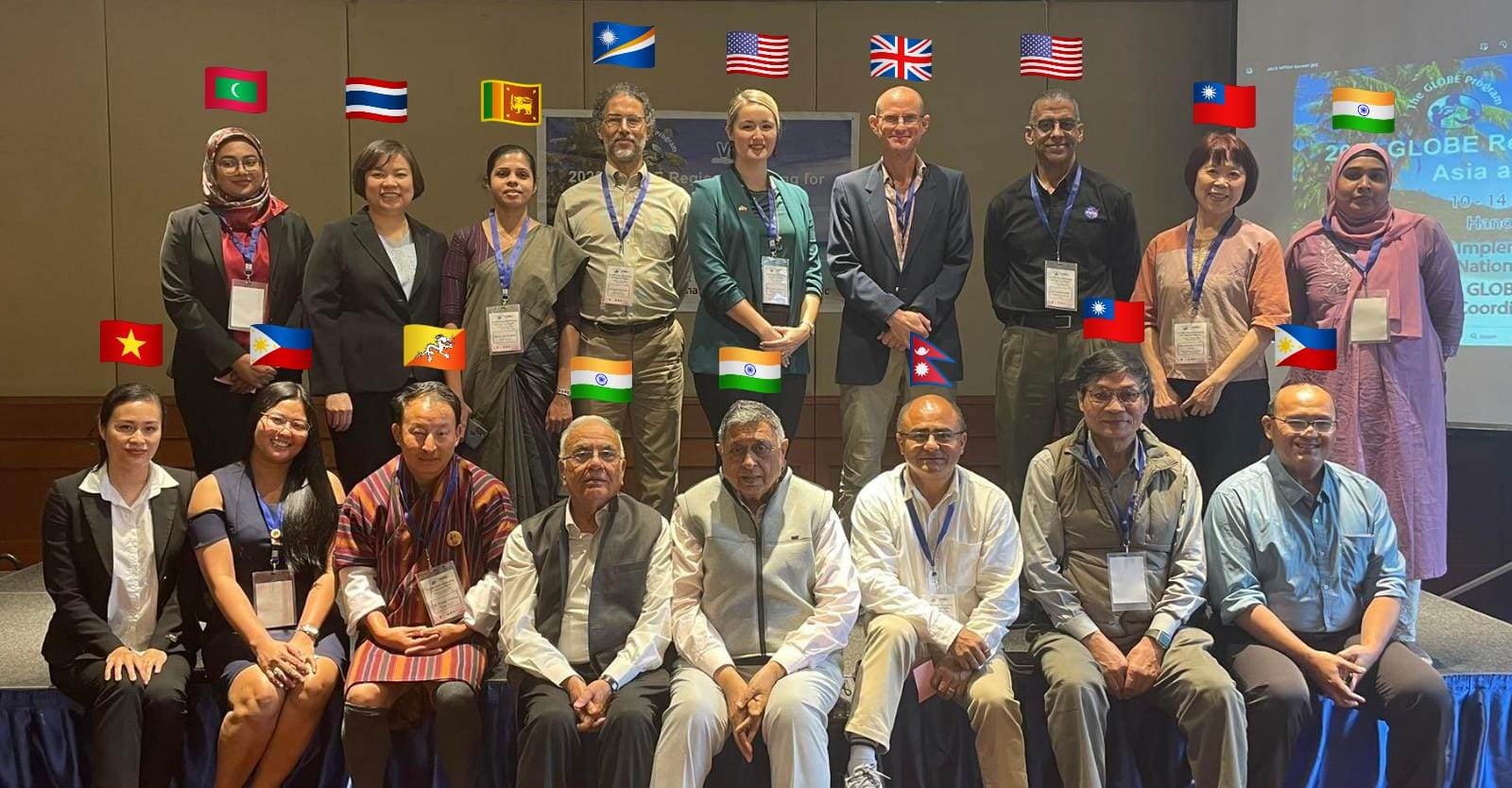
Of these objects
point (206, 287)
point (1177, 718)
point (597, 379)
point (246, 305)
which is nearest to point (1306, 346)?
point (1177, 718)

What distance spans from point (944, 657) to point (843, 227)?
54.7 inches

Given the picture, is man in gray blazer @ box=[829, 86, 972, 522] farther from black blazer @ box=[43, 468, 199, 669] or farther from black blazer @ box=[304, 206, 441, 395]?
black blazer @ box=[43, 468, 199, 669]

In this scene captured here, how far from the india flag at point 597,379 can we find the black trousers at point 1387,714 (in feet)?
6.11

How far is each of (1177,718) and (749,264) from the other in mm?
1732

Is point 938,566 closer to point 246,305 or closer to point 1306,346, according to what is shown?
point 1306,346

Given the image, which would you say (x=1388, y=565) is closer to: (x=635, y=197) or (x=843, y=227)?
(x=843, y=227)

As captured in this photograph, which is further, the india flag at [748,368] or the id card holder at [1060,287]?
the id card holder at [1060,287]

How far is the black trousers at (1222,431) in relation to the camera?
3.79 m

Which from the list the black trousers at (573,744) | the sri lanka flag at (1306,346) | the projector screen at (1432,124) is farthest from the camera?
the projector screen at (1432,124)

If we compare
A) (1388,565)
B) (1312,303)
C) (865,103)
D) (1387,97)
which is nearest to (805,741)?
(1388,565)

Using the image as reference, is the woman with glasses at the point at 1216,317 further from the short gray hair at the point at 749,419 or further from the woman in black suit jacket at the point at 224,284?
the woman in black suit jacket at the point at 224,284

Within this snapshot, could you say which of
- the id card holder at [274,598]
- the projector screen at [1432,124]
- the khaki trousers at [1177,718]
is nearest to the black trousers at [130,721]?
the id card holder at [274,598]

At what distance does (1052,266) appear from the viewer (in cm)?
380

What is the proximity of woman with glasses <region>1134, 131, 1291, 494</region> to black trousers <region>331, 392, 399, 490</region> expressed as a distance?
2.30m
